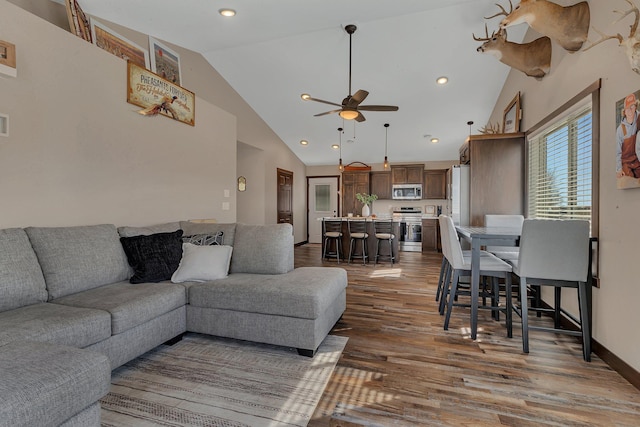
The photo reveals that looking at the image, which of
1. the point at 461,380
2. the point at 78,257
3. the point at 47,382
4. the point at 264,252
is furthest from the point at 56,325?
the point at 461,380

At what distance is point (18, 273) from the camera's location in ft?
6.26

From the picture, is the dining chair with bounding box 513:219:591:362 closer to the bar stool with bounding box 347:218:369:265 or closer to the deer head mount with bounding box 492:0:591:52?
the deer head mount with bounding box 492:0:591:52

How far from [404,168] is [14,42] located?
7.37m

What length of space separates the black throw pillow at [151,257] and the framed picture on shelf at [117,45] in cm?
203

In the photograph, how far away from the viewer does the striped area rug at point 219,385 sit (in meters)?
1.58

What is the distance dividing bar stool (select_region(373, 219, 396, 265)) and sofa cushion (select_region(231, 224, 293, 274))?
10.8 ft

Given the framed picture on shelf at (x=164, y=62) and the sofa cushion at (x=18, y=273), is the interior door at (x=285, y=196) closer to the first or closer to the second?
the framed picture on shelf at (x=164, y=62)

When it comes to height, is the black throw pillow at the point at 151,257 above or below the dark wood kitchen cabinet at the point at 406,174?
below

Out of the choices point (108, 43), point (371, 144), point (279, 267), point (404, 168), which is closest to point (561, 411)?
point (279, 267)

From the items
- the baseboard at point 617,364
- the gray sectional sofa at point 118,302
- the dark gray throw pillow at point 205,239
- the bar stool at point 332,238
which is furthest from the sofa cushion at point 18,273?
the bar stool at point 332,238

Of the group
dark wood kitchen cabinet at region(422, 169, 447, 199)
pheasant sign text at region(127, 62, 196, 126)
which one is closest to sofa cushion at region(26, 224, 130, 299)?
pheasant sign text at region(127, 62, 196, 126)

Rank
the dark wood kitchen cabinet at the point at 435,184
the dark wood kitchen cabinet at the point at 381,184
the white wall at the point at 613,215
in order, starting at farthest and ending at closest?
1. the dark wood kitchen cabinet at the point at 381,184
2. the dark wood kitchen cabinet at the point at 435,184
3. the white wall at the point at 613,215

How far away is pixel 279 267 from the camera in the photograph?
2.80 m

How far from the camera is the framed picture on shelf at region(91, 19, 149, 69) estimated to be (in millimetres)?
3091
